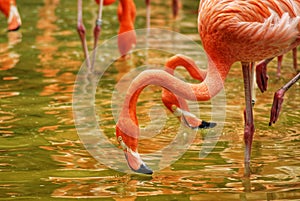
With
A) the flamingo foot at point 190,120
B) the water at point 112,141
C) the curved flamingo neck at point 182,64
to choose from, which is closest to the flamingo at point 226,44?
the water at point 112,141

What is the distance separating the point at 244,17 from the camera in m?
4.61

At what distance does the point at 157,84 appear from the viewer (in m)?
4.63

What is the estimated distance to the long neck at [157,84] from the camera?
14.7ft

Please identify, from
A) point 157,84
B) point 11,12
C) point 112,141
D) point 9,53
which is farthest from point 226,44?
point 9,53

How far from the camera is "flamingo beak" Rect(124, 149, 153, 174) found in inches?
177

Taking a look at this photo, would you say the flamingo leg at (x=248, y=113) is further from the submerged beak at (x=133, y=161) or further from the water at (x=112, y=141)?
the submerged beak at (x=133, y=161)

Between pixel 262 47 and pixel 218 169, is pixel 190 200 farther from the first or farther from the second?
pixel 262 47

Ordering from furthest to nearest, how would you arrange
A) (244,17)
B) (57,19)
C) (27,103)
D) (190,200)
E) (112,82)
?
(57,19)
(112,82)
(27,103)
(244,17)
(190,200)

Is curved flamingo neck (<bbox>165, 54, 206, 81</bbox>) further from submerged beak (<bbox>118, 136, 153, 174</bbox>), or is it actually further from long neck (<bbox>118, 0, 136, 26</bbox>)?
long neck (<bbox>118, 0, 136, 26</bbox>)

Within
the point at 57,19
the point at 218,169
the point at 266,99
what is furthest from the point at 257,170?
the point at 57,19

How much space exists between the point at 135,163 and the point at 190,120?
1153mm

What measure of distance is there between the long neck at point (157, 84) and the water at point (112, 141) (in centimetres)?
30

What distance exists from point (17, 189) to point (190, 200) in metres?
0.93

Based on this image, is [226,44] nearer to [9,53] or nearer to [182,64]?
[182,64]
